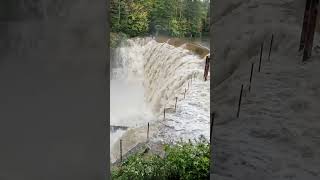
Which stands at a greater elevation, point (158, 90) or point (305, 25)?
point (305, 25)

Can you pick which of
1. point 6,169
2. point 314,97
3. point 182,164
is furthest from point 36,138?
point 182,164

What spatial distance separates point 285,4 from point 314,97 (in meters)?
0.41

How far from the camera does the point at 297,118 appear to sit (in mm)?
1666

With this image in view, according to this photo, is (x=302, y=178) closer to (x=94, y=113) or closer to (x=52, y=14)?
(x=94, y=113)

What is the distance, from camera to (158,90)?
5.60 metres

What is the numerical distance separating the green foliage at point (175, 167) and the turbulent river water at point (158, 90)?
2.72 feet

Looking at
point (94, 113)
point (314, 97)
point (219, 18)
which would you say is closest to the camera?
point (94, 113)

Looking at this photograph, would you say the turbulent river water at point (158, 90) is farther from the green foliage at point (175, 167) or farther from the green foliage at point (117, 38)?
the green foliage at point (175, 167)

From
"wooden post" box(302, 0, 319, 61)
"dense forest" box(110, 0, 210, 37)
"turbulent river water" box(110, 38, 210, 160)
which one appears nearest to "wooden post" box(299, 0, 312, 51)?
"wooden post" box(302, 0, 319, 61)

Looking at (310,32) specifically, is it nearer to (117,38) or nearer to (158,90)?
(158,90)

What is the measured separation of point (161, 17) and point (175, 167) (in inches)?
143

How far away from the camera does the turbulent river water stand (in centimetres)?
419

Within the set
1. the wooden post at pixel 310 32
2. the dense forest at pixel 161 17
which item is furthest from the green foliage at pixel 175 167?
the dense forest at pixel 161 17

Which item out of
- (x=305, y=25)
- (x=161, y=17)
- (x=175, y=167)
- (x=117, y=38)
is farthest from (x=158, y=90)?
(x=305, y=25)
